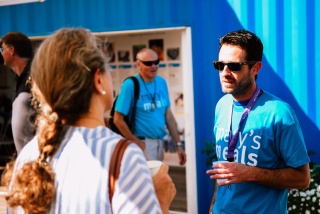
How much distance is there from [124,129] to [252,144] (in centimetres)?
285

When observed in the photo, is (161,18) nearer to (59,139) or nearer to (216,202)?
(216,202)

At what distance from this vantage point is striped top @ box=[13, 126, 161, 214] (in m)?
1.37

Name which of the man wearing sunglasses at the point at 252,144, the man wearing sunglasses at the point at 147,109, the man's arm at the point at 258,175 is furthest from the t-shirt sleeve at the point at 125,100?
the man's arm at the point at 258,175

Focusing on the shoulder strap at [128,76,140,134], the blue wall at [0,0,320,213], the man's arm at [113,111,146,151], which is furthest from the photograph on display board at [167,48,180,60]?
the man's arm at [113,111,146,151]

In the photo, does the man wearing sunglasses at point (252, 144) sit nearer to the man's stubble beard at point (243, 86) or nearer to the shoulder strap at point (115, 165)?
the man's stubble beard at point (243, 86)

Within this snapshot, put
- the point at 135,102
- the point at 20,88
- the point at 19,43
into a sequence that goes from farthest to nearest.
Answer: the point at 135,102 → the point at 19,43 → the point at 20,88

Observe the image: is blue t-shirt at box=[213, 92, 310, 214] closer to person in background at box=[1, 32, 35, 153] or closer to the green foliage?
person in background at box=[1, 32, 35, 153]

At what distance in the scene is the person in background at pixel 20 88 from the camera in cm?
346

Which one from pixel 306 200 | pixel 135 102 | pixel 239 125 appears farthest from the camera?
pixel 135 102

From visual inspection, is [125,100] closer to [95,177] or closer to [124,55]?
[124,55]

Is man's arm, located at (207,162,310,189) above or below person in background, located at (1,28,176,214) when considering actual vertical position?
below

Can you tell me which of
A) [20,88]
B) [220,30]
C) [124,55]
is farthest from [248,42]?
[124,55]

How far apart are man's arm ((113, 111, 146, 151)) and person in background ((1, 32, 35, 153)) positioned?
143 cm

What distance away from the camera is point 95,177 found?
1404mm
